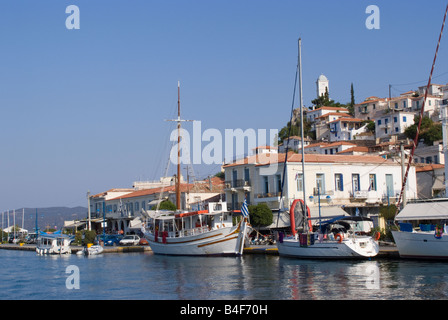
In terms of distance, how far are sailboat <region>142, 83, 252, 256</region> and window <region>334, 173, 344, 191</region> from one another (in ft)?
34.9

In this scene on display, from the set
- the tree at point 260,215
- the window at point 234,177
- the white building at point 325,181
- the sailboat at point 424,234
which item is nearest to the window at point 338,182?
the white building at point 325,181

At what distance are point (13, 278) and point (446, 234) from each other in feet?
80.8

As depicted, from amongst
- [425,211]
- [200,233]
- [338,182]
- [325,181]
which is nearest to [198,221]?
[200,233]

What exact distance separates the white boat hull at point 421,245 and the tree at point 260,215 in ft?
54.2

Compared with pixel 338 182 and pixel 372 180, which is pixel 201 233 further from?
pixel 372 180

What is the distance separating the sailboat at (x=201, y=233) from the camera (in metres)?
44.1

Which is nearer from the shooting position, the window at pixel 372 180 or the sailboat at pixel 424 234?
the sailboat at pixel 424 234

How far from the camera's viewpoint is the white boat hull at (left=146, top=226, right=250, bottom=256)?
44031 mm

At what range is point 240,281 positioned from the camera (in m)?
27.5

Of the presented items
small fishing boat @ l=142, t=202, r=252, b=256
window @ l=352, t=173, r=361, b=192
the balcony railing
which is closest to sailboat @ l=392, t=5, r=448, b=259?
small fishing boat @ l=142, t=202, r=252, b=256

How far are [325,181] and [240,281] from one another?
25.4m

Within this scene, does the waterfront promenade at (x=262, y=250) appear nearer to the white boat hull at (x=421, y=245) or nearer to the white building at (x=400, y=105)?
the white boat hull at (x=421, y=245)
